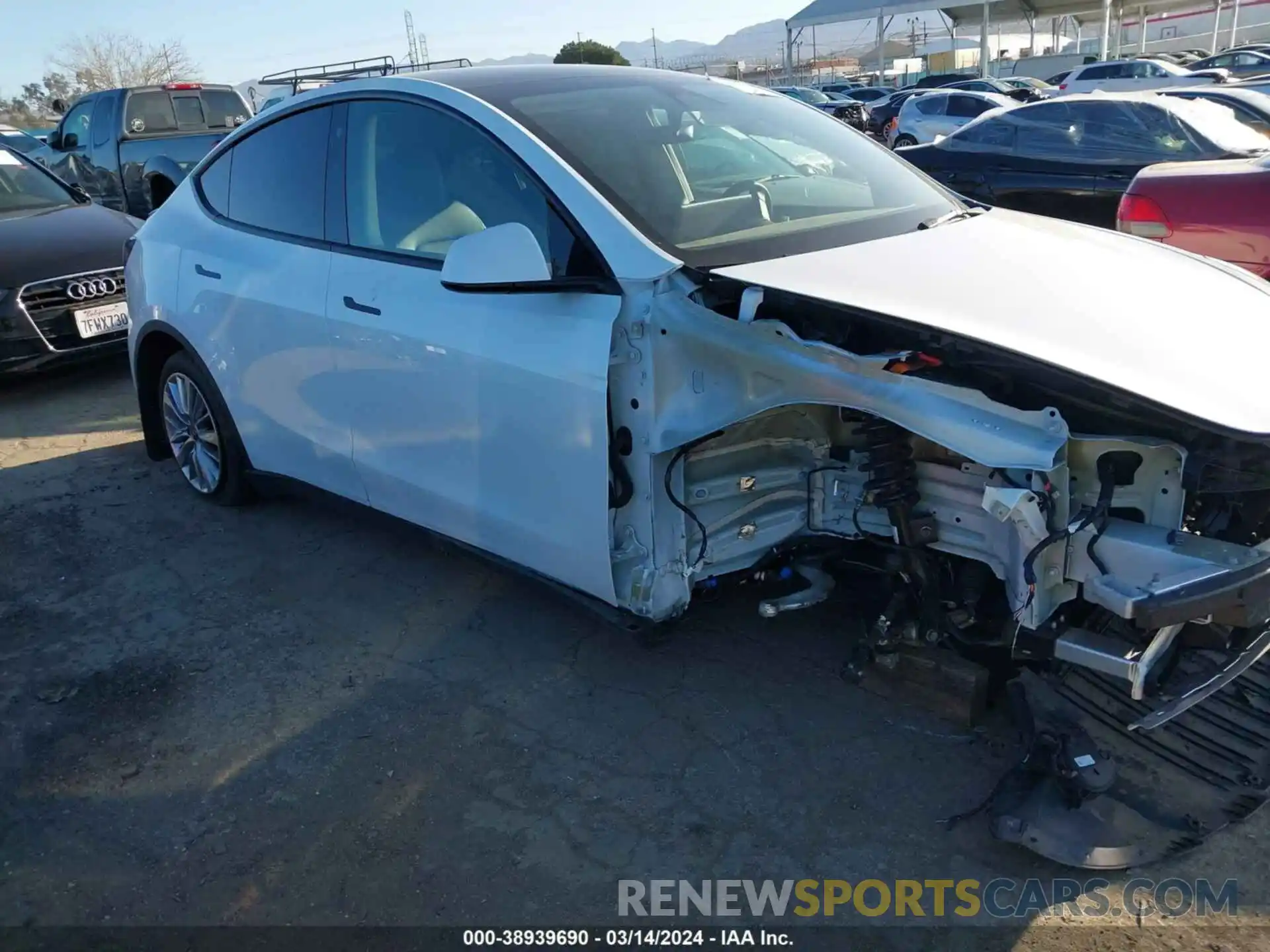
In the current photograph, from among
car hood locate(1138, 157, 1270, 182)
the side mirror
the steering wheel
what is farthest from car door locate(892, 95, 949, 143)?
the side mirror

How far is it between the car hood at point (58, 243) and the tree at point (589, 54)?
1034 inches

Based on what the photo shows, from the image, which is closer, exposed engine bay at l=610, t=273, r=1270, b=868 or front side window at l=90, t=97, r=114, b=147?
exposed engine bay at l=610, t=273, r=1270, b=868

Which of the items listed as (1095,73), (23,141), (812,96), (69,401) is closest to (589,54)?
(812,96)

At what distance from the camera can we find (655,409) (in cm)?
280

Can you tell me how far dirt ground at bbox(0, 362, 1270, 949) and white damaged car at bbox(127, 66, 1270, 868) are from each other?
24 cm

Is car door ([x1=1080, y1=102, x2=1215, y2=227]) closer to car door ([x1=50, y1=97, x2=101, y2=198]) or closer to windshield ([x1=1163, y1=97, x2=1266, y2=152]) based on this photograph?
windshield ([x1=1163, y1=97, x2=1266, y2=152])

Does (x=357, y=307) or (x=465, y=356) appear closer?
(x=465, y=356)

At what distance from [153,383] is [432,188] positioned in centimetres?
228

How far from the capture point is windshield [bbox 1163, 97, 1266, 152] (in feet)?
29.0

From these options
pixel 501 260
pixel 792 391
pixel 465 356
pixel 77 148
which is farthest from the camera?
pixel 77 148

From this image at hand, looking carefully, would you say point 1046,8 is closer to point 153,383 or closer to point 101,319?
point 101,319

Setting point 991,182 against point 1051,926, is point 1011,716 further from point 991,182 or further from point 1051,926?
point 991,182

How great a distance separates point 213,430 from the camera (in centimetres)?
459

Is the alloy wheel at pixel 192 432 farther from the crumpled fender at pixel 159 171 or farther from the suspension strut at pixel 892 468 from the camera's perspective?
the crumpled fender at pixel 159 171
